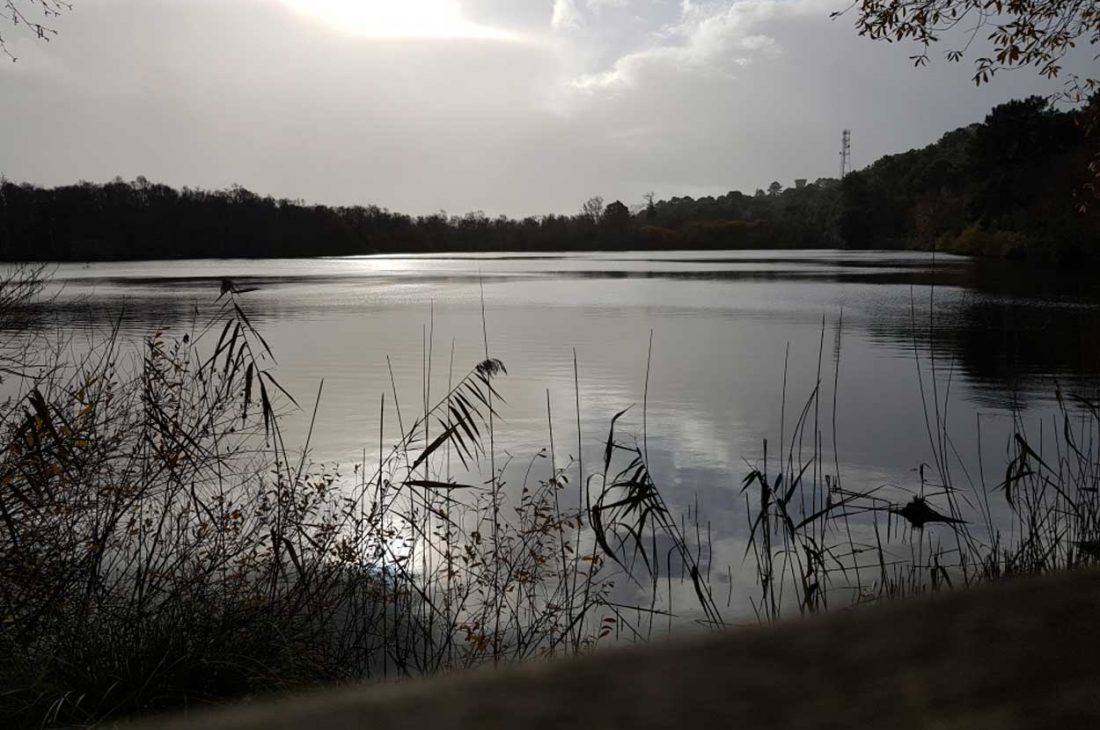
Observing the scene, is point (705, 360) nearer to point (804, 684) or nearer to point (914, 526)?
point (914, 526)

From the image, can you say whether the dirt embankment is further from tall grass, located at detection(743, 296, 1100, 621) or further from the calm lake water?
the calm lake water

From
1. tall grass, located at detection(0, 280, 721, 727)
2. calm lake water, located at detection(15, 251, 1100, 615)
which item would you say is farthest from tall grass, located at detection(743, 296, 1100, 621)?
tall grass, located at detection(0, 280, 721, 727)

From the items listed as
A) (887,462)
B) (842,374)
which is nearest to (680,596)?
(887,462)

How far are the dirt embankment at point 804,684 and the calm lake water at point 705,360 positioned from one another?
14.6ft

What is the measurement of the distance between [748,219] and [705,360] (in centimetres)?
10517

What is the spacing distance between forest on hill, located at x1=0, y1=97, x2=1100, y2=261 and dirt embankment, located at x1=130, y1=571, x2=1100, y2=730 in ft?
17.5

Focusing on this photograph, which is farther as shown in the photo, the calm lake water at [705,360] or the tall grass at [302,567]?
the calm lake water at [705,360]

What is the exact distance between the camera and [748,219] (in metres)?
118

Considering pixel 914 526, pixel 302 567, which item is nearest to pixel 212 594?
pixel 302 567

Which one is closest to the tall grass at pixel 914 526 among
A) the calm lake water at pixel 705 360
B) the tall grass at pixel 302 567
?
the tall grass at pixel 302 567

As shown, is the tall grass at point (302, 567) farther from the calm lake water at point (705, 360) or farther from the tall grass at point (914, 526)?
→ the calm lake water at point (705, 360)

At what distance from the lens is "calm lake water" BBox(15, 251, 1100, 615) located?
383 inches

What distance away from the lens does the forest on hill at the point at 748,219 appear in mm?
22875

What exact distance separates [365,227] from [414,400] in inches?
3727
